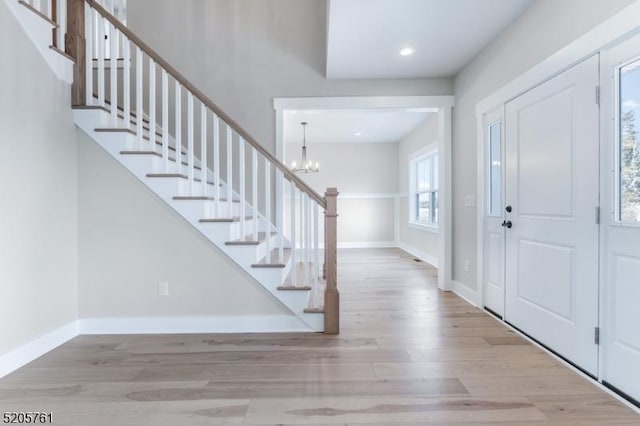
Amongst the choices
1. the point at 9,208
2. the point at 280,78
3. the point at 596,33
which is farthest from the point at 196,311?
the point at 596,33

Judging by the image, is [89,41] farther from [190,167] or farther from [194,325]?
[194,325]

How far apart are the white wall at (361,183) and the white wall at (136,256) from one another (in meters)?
5.40

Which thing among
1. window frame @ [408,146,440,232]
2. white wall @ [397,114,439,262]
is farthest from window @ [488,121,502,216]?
white wall @ [397,114,439,262]

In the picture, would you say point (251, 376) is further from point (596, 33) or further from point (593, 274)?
point (596, 33)

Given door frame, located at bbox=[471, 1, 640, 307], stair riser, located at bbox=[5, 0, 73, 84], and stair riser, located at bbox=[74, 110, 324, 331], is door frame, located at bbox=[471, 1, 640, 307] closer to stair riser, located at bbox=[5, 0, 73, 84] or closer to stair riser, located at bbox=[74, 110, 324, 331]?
stair riser, located at bbox=[74, 110, 324, 331]

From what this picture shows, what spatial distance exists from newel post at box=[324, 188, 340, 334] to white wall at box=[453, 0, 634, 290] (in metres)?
1.71

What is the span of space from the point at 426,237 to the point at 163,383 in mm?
5133

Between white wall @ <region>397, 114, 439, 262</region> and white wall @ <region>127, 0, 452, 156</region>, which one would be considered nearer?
white wall @ <region>127, 0, 452, 156</region>

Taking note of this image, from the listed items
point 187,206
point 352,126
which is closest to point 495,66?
point 187,206

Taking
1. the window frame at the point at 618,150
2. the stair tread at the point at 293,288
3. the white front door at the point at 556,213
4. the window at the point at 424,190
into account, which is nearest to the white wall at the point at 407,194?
the window at the point at 424,190

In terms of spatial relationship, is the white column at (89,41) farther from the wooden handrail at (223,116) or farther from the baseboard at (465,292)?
the baseboard at (465,292)

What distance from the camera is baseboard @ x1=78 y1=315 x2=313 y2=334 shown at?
9.00ft

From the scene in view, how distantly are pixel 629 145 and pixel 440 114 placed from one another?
2.41 meters

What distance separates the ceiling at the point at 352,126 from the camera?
18.4 ft
